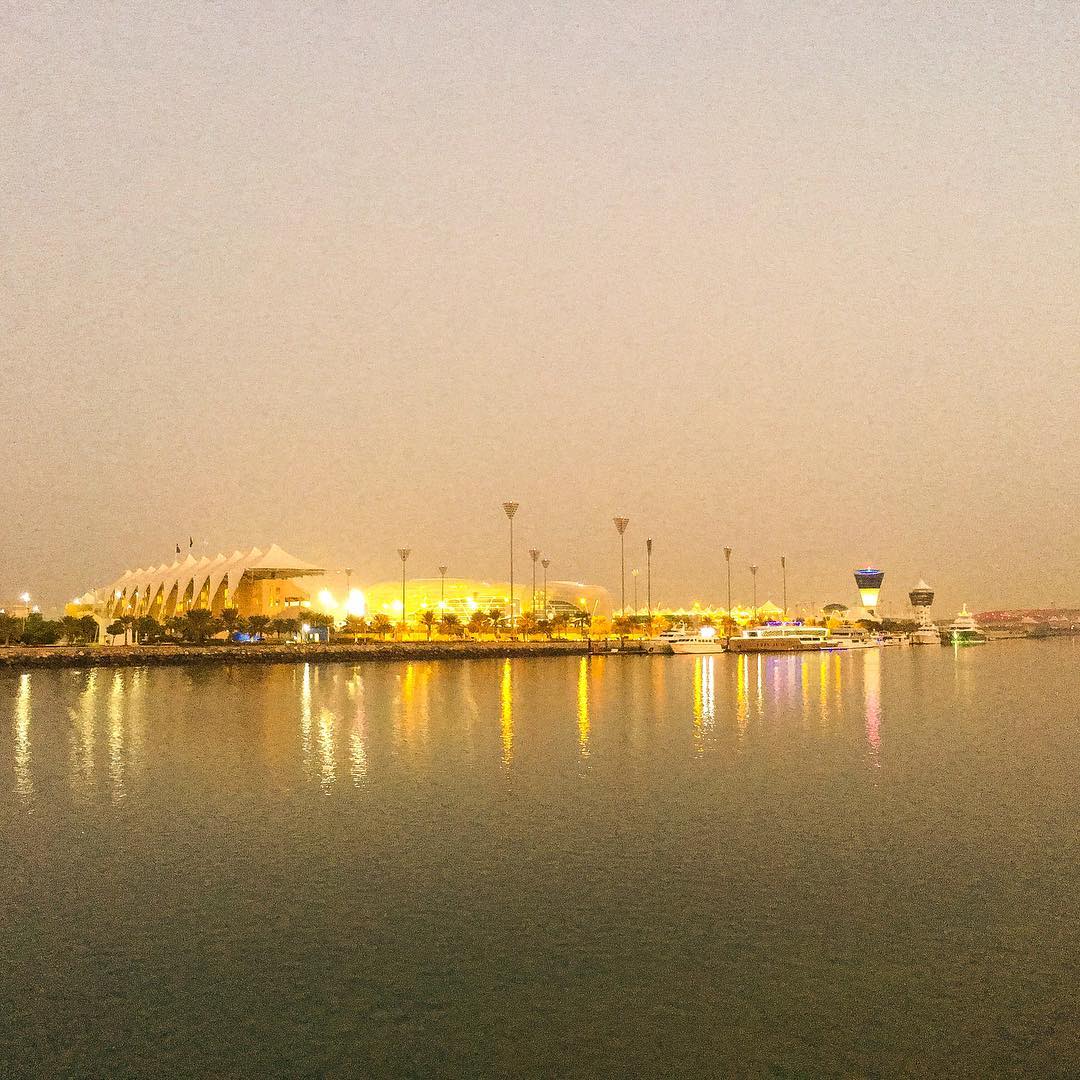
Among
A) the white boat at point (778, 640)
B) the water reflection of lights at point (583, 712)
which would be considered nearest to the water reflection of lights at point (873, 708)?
the water reflection of lights at point (583, 712)

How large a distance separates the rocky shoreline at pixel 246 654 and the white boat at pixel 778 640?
808 inches

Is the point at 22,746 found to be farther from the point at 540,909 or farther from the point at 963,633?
the point at 963,633

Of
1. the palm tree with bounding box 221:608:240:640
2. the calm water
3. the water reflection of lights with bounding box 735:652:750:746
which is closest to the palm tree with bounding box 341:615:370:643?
the palm tree with bounding box 221:608:240:640

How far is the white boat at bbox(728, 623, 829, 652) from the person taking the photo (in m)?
128

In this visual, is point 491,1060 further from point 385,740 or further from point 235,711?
point 235,711

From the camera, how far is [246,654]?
99250 millimetres

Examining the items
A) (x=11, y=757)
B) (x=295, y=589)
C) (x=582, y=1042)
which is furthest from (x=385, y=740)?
(x=295, y=589)

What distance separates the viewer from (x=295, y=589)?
146000mm

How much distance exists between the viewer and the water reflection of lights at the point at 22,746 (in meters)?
24.9

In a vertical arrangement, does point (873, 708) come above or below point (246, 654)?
below

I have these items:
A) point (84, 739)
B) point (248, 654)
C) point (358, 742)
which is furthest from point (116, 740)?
point (248, 654)

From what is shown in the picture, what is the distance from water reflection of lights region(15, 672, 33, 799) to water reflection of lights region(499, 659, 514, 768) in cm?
1171

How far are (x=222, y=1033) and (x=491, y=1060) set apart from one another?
2727 millimetres

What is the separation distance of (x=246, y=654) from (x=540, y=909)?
89.5m
